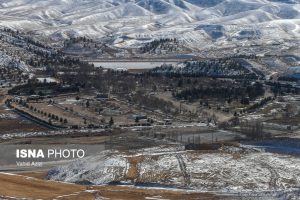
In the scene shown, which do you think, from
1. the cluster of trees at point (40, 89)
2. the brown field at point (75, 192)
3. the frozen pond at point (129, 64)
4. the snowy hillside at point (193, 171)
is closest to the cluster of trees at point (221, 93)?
A: the cluster of trees at point (40, 89)

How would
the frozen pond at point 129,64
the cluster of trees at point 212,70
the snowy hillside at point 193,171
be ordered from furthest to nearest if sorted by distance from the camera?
the frozen pond at point 129,64, the cluster of trees at point 212,70, the snowy hillside at point 193,171

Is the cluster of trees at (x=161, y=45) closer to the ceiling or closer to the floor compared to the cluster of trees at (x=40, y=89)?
closer to the ceiling

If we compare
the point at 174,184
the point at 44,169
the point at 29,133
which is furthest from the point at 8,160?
the point at 174,184

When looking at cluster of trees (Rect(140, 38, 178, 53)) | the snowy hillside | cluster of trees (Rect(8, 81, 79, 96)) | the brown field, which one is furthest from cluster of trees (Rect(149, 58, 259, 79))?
the brown field

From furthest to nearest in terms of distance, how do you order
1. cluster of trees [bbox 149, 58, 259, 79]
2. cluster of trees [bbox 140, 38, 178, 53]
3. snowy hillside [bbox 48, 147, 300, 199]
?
1. cluster of trees [bbox 140, 38, 178, 53]
2. cluster of trees [bbox 149, 58, 259, 79]
3. snowy hillside [bbox 48, 147, 300, 199]

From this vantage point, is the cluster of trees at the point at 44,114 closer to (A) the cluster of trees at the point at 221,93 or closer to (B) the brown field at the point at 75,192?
(A) the cluster of trees at the point at 221,93

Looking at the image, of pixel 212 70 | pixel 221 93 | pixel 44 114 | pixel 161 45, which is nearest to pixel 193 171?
pixel 44 114

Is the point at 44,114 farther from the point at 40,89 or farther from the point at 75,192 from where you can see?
the point at 75,192

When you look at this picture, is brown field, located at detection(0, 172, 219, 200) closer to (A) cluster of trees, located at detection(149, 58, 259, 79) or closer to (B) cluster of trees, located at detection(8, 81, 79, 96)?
(B) cluster of trees, located at detection(8, 81, 79, 96)
